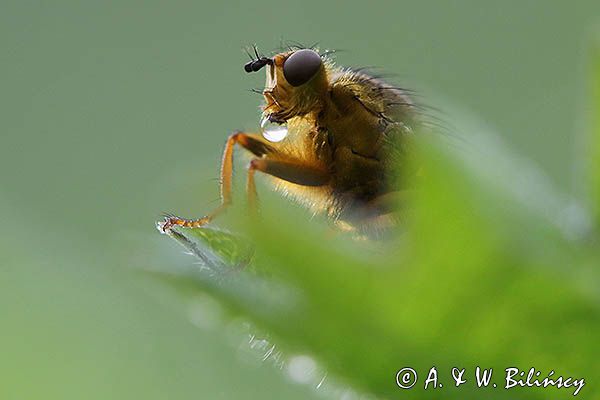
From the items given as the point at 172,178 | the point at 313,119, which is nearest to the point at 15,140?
the point at 313,119

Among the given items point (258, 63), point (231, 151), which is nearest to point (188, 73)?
point (258, 63)

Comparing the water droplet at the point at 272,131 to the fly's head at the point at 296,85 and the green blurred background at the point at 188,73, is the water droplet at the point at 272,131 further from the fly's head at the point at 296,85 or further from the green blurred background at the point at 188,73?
the green blurred background at the point at 188,73

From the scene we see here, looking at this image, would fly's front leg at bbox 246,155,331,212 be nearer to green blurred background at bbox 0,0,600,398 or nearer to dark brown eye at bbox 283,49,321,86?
dark brown eye at bbox 283,49,321,86

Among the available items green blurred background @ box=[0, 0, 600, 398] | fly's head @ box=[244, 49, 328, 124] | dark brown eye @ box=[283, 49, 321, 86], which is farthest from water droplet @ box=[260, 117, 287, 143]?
green blurred background @ box=[0, 0, 600, 398]

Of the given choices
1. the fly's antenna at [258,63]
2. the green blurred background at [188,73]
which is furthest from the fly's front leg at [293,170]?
the green blurred background at [188,73]

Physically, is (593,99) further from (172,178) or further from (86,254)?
(86,254)

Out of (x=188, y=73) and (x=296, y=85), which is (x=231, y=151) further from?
(x=188, y=73)
